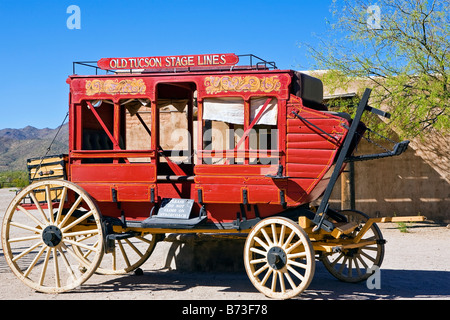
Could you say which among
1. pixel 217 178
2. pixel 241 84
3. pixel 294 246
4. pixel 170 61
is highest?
pixel 170 61

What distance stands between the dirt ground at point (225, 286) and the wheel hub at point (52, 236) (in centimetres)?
68

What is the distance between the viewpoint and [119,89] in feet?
25.7

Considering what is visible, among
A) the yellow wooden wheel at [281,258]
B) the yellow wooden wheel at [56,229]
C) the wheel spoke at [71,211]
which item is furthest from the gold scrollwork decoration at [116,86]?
the yellow wooden wheel at [281,258]

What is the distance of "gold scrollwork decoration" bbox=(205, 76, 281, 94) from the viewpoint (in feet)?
23.9

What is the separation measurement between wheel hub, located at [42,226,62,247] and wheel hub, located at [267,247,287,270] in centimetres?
288

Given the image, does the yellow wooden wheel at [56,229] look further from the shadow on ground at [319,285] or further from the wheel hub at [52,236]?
the shadow on ground at [319,285]

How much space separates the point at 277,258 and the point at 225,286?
145cm

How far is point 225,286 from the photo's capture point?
8.01m

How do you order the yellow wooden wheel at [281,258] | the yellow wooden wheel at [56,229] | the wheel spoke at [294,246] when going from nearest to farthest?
the yellow wooden wheel at [281,258] < the wheel spoke at [294,246] < the yellow wooden wheel at [56,229]

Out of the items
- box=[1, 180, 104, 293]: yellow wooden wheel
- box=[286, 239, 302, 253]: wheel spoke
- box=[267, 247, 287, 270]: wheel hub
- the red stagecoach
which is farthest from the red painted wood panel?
box=[286, 239, 302, 253]: wheel spoke

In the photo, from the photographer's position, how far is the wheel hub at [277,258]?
22.4ft

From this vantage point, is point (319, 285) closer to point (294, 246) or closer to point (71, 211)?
point (294, 246)

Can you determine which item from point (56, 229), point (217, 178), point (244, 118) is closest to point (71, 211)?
point (56, 229)

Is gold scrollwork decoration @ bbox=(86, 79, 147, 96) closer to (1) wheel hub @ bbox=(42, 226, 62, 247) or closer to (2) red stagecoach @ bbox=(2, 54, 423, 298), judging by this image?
(2) red stagecoach @ bbox=(2, 54, 423, 298)
